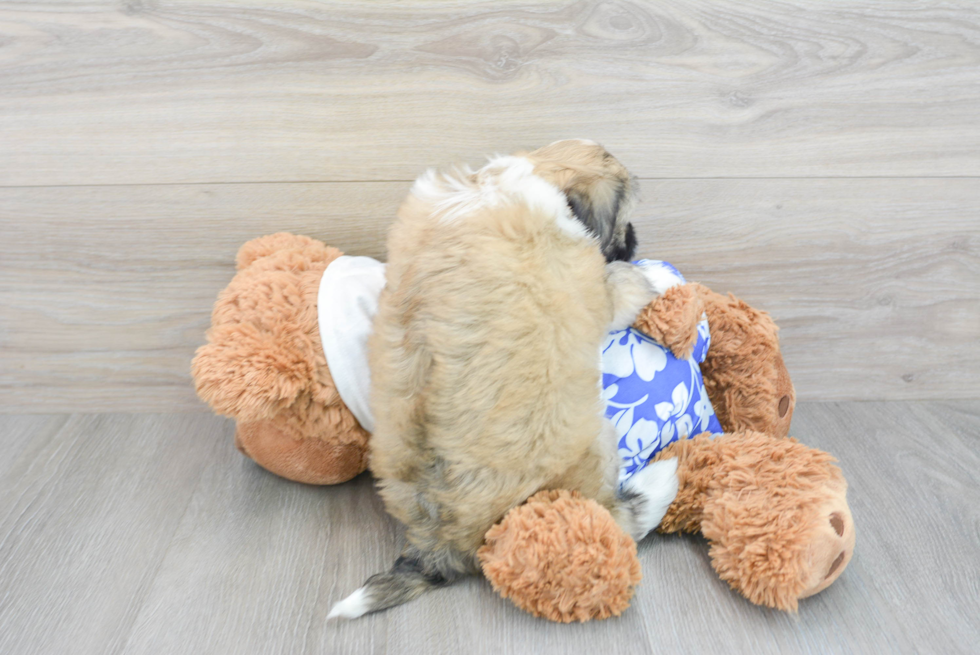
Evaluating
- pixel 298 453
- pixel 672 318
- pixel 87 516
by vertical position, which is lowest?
pixel 87 516

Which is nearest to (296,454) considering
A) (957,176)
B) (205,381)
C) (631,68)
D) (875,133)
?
(205,381)

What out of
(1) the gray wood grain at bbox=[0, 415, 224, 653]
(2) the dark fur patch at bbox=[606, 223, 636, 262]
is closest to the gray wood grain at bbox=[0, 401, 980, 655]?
(1) the gray wood grain at bbox=[0, 415, 224, 653]

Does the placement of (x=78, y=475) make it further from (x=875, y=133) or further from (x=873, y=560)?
(x=875, y=133)

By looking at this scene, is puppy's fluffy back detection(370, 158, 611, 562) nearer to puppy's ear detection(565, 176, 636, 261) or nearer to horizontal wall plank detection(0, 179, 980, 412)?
puppy's ear detection(565, 176, 636, 261)

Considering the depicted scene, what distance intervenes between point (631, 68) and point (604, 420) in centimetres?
58

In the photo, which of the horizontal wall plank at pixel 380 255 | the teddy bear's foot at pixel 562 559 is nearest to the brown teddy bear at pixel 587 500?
the teddy bear's foot at pixel 562 559

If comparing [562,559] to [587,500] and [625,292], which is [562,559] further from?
[625,292]

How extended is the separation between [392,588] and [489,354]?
34 centimetres

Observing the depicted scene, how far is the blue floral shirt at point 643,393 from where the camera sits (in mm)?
952

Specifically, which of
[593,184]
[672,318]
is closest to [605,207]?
[593,184]

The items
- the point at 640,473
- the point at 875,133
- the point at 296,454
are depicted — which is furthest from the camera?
the point at 875,133

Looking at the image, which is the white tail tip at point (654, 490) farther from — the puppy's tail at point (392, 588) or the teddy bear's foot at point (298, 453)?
the teddy bear's foot at point (298, 453)

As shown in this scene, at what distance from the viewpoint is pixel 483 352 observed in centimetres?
79

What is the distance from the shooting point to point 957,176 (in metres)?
1.19
